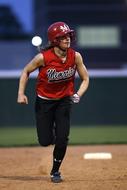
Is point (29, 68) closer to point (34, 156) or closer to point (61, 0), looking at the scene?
point (34, 156)

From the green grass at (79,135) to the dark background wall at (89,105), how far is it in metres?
0.17

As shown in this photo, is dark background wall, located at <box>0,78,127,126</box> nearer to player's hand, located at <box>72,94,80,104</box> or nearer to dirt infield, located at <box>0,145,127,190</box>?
dirt infield, located at <box>0,145,127,190</box>

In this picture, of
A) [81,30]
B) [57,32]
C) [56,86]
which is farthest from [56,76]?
[81,30]

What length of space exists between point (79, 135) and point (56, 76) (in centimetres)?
674

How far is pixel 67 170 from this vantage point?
9250 millimetres

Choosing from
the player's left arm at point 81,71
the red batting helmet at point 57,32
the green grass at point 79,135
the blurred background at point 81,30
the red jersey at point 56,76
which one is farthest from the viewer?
the blurred background at point 81,30

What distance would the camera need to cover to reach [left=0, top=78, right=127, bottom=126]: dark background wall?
574 inches

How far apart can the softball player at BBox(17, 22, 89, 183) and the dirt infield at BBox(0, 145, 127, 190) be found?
13.9 inches

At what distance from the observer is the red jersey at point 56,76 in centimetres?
777

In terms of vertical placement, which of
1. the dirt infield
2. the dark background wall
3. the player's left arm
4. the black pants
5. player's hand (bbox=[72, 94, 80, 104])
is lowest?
the dark background wall

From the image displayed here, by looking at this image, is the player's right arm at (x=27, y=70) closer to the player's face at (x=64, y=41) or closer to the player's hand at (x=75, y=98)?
the player's face at (x=64, y=41)

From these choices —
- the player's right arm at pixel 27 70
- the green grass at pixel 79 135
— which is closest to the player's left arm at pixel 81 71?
the player's right arm at pixel 27 70

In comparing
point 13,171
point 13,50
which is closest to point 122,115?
point 13,171

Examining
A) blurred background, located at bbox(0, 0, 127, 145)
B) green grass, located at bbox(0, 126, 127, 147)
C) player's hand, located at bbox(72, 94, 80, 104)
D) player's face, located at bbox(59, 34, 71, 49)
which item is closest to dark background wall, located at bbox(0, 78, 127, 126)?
green grass, located at bbox(0, 126, 127, 147)
